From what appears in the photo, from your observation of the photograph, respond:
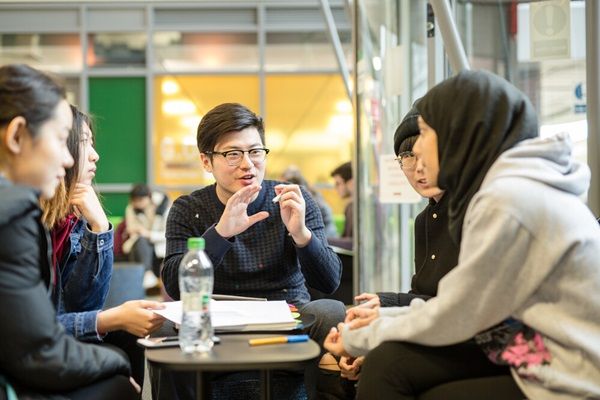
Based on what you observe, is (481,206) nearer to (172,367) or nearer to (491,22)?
(172,367)

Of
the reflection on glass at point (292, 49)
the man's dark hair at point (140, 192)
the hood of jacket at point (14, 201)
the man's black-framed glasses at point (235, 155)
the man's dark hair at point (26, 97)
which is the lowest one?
the man's dark hair at point (140, 192)

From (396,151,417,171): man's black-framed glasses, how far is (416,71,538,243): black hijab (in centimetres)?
81

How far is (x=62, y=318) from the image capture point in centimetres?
229

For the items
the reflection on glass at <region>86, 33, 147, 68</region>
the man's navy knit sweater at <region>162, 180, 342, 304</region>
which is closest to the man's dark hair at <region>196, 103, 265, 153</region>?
the man's navy knit sweater at <region>162, 180, 342, 304</region>

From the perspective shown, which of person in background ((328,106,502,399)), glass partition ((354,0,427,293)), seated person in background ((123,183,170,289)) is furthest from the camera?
seated person in background ((123,183,170,289))

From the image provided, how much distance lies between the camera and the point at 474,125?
1834 millimetres

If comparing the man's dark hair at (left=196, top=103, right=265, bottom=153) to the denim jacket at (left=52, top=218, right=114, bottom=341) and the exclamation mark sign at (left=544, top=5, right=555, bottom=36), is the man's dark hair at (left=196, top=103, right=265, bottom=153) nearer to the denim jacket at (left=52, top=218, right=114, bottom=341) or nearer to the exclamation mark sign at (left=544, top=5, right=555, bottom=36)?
the denim jacket at (left=52, top=218, right=114, bottom=341)

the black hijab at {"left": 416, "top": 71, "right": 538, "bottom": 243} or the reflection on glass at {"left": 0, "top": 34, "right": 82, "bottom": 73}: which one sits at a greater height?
the reflection on glass at {"left": 0, "top": 34, "right": 82, "bottom": 73}

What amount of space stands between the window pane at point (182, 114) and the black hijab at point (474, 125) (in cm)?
935

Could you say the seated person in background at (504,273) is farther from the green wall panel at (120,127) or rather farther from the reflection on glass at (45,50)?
the reflection on glass at (45,50)

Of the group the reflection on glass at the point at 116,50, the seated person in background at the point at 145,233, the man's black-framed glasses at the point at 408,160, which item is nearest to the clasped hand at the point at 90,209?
the man's black-framed glasses at the point at 408,160

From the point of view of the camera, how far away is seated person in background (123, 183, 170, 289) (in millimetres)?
8922

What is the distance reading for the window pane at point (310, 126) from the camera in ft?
36.1

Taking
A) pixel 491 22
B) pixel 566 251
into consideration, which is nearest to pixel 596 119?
pixel 491 22
